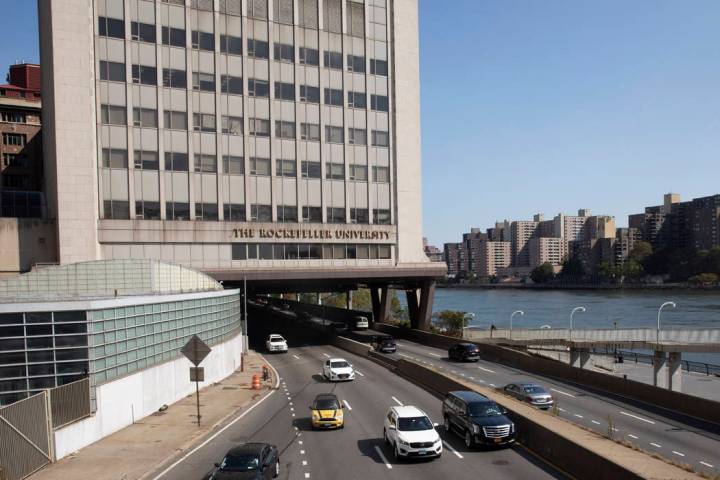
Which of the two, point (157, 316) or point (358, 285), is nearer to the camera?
point (157, 316)

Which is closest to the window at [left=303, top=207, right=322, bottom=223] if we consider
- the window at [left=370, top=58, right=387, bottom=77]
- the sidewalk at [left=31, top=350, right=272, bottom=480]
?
the window at [left=370, top=58, right=387, bottom=77]

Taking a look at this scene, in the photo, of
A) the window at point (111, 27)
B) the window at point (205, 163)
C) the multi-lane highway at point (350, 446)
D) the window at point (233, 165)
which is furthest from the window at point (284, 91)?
the multi-lane highway at point (350, 446)

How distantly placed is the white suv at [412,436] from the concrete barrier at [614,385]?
14918 mm

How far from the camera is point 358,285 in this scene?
90.3 m

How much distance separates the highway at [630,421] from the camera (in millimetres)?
21484

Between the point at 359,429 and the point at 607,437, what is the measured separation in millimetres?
9980

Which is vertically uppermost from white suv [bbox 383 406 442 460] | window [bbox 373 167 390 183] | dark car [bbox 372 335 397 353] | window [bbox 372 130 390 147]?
window [bbox 372 130 390 147]

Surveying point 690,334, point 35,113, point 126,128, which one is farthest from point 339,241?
point 35,113

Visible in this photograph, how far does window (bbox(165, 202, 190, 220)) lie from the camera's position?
2184 inches

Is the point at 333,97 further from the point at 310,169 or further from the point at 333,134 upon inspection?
the point at 310,169

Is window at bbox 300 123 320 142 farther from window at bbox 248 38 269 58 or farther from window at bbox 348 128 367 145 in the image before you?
window at bbox 248 38 269 58

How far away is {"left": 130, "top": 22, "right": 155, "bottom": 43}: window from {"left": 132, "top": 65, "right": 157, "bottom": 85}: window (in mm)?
2719

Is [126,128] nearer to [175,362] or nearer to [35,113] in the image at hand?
[175,362]

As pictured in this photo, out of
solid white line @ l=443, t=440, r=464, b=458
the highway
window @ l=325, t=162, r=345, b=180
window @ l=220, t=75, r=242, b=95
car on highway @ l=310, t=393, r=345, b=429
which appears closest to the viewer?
solid white line @ l=443, t=440, r=464, b=458
